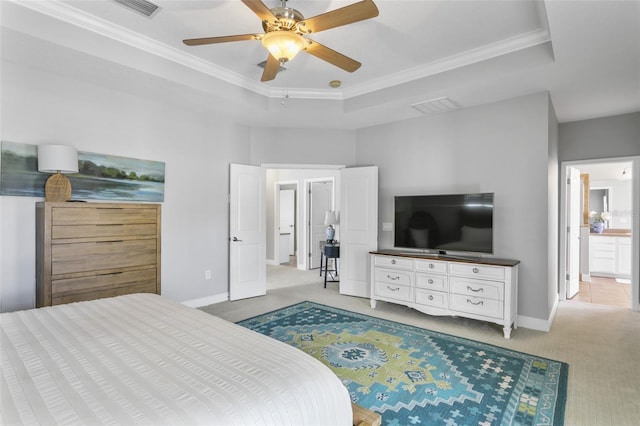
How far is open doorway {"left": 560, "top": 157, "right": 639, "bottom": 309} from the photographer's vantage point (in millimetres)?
4746

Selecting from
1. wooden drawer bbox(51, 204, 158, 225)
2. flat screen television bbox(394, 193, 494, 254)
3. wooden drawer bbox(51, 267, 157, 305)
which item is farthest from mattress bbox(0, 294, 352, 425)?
flat screen television bbox(394, 193, 494, 254)

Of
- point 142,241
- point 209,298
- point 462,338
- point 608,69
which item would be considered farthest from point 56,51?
point 608,69

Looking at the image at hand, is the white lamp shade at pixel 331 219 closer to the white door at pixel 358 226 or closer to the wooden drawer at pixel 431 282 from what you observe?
the white door at pixel 358 226

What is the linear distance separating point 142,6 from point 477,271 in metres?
3.94

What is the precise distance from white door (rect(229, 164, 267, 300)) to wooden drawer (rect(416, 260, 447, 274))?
2337 millimetres

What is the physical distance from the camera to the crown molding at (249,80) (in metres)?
2.65

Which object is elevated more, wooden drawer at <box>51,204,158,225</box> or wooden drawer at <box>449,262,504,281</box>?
wooden drawer at <box>51,204,158,225</box>

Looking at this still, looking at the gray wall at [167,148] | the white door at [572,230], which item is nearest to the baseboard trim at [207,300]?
the gray wall at [167,148]

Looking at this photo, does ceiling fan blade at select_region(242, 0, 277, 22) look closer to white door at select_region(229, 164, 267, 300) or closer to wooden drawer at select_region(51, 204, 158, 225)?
wooden drawer at select_region(51, 204, 158, 225)

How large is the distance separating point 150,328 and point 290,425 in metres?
1.02

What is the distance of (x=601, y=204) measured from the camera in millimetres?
7383

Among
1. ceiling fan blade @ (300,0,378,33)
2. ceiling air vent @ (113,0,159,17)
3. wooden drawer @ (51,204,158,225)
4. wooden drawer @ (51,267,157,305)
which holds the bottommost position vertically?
wooden drawer @ (51,267,157,305)

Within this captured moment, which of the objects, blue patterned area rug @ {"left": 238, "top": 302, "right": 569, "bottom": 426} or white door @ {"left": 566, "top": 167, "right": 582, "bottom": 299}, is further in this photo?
white door @ {"left": 566, "top": 167, "right": 582, "bottom": 299}

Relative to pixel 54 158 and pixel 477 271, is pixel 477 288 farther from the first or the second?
pixel 54 158
